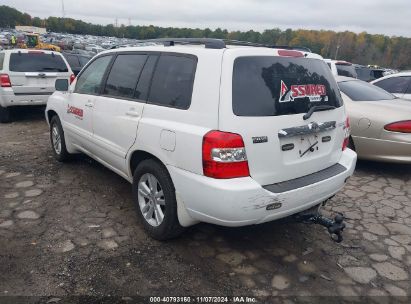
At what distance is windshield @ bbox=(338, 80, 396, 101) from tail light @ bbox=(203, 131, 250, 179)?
3.68 metres

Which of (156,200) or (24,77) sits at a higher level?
(24,77)

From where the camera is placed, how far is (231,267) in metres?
2.92

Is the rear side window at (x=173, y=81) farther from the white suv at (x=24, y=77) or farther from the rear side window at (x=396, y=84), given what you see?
the rear side window at (x=396, y=84)

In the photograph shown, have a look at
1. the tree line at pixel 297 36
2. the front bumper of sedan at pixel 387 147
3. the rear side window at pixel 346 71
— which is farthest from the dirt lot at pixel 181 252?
the tree line at pixel 297 36

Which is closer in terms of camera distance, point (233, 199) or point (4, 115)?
point (233, 199)

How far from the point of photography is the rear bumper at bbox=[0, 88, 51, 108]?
7480 millimetres

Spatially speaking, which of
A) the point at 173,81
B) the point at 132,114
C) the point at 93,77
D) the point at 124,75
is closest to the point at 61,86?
the point at 93,77

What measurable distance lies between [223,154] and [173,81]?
893mm

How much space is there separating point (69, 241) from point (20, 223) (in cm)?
69

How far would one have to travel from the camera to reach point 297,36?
92750 mm

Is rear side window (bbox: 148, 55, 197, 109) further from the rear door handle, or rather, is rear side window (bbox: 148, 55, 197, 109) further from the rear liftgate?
the rear liftgate

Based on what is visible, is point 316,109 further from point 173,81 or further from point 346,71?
point 346,71

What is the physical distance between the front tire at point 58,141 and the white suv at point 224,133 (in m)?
1.67

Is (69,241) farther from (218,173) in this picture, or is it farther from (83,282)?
(218,173)
